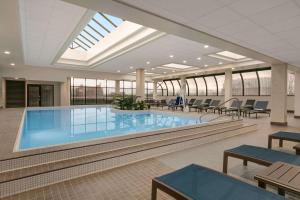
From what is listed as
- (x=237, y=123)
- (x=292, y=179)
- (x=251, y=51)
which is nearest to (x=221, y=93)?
(x=237, y=123)

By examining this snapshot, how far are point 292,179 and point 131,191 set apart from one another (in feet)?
6.23

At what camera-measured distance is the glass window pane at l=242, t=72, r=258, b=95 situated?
1345cm

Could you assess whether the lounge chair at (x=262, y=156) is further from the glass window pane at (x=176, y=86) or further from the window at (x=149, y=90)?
the window at (x=149, y=90)

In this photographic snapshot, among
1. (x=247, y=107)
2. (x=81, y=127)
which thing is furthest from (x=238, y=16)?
(x=247, y=107)

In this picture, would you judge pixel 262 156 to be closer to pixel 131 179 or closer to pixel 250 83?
pixel 131 179

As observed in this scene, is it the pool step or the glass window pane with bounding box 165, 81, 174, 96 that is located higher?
the glass window pane with bounding box 165, 81, 174, 96

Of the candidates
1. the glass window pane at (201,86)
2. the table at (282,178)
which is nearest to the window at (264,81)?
the glass window pane at (201,86)

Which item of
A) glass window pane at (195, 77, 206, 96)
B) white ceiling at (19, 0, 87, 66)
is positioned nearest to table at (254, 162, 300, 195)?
white ceiling at (19, 0, 87, 66)

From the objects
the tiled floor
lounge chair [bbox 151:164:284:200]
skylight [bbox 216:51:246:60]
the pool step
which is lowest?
the tiled floor

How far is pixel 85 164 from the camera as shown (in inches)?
117

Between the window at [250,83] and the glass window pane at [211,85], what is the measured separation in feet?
8.21

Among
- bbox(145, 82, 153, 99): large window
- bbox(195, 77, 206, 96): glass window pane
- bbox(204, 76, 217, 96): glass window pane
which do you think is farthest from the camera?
bbox(145, 82, 153, 99): large window

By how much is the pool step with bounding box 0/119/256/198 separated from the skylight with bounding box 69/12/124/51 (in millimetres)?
5595

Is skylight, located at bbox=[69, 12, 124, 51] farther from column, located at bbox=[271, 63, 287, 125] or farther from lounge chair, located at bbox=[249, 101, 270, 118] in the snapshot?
lounge chair, located at bbox=[249, 101, 270, 118]
